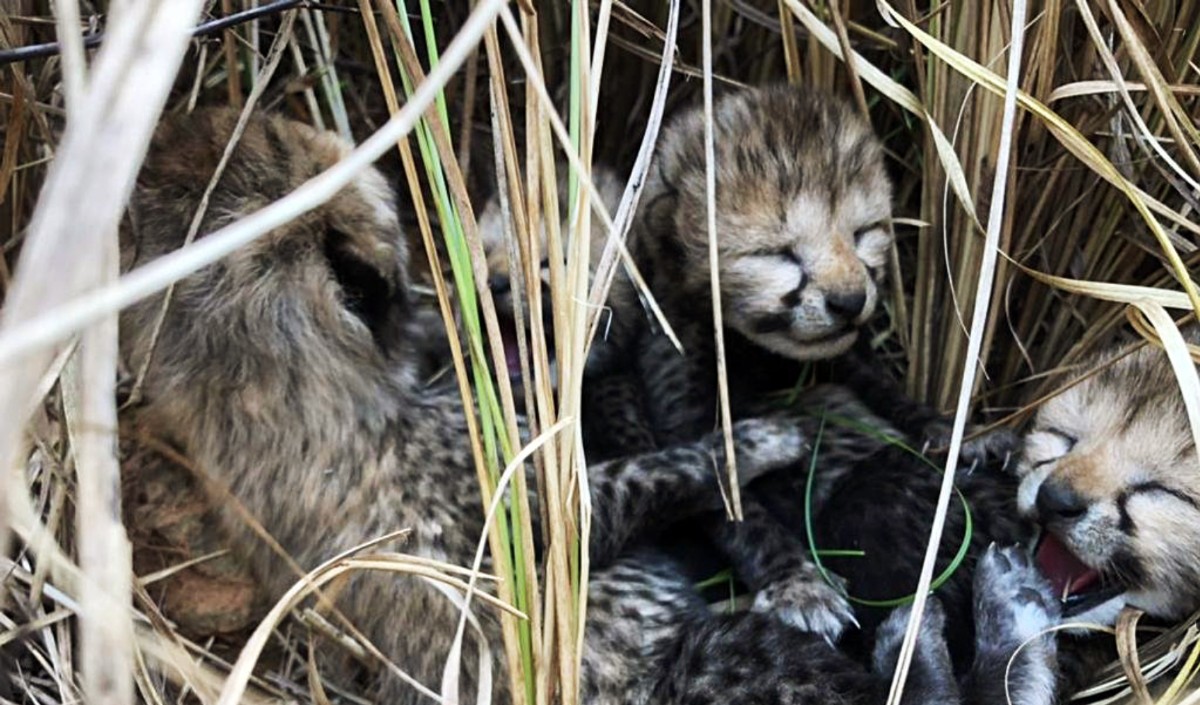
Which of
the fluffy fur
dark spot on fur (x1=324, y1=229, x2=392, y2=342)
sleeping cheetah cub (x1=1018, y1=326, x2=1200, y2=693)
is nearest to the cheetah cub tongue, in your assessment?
sleeping cheetah cub (x1=1018, y1=326, x2=1200, y2=693)

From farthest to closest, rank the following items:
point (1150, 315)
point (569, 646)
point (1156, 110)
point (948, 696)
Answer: point (1156, 110) → point (948, 696) → point (1150, 315) → point (569, 646)

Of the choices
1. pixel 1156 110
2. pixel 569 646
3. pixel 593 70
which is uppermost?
pixel 593 70

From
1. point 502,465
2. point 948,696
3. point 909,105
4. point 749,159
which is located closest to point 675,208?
point 749,159

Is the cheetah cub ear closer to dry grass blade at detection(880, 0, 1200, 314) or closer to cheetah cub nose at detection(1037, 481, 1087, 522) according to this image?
dry grass blade at detection(880, 0, 1200, 314)

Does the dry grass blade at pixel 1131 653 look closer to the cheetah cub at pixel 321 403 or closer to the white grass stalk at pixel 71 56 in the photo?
the cheetah cub at pixel 321 403

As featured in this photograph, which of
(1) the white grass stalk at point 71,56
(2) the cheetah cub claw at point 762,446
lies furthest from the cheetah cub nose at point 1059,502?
(1) the white grass stalk at point 71,56

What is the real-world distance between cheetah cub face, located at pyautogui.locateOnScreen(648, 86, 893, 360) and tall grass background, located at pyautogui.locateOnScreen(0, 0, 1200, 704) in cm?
13

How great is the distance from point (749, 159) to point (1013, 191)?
49cm

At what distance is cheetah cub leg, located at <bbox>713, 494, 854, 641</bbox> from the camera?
2.21m

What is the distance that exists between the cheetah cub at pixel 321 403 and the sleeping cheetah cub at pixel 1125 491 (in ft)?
2.15

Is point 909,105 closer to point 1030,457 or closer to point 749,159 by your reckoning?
point 749,159

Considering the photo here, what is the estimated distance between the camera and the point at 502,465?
226 cm

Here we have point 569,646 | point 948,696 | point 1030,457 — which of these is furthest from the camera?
point 1030,457

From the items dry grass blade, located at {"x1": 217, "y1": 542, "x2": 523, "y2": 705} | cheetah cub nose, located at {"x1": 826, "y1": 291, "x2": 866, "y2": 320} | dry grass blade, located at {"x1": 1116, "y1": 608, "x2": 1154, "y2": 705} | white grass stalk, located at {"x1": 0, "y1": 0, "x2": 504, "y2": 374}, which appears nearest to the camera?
white grass stalk, located at {"x1": 0, "y1": 0, "x2": 504, "y2": 374}
